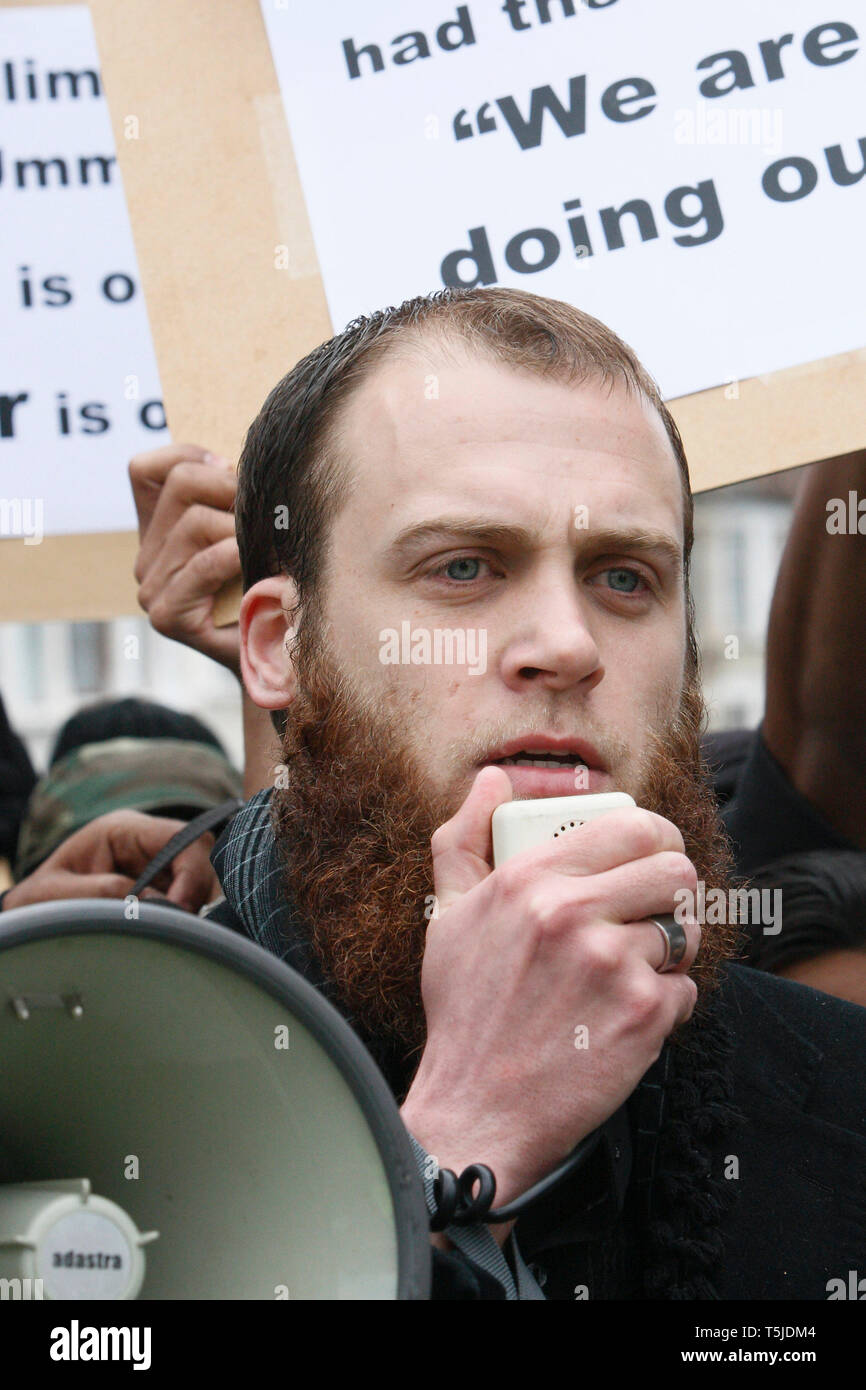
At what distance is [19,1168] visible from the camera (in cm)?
127

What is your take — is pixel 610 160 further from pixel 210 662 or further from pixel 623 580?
pixel 210 662

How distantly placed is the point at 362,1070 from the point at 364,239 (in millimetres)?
1481

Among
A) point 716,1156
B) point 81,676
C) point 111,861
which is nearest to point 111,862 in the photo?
point 111,861

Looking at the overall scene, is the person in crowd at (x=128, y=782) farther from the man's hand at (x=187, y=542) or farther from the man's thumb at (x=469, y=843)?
the man's thumb at (x=469, y=843)

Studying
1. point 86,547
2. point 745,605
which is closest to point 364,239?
point 86,547

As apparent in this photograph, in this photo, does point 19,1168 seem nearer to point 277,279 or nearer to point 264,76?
point 277,279

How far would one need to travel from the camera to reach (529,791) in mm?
1727

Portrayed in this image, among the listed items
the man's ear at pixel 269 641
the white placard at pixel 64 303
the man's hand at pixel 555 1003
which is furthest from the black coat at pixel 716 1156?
the white placard at pixel 64 303

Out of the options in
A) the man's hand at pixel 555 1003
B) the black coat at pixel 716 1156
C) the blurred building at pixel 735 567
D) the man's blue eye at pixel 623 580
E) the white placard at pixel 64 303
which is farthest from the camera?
the blurred building at pixel 735 567

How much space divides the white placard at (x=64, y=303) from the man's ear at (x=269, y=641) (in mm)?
510

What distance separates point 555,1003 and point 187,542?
1126 mm

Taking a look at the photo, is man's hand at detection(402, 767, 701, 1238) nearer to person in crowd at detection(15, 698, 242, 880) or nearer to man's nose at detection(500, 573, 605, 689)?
man's nose at detection(500, 573, 605, 689)

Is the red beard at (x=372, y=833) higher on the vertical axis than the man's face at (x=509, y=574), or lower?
lower

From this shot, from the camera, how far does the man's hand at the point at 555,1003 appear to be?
141 cm
